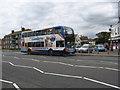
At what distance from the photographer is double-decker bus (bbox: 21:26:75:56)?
1859cm

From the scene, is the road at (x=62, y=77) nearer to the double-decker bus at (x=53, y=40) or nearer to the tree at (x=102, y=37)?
the double-decker bus at (x=53, y=40)

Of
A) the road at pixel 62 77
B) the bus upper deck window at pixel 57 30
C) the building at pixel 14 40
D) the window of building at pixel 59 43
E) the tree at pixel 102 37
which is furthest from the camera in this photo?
the tree at pixel 102 37

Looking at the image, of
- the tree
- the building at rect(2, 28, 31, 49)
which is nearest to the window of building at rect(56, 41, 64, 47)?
the building at rect(2, 28, 31, 49)

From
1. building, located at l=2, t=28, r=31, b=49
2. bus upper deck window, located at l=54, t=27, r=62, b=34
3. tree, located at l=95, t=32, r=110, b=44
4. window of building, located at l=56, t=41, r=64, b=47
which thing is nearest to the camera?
window of building, located at l=56, t=41, r=64, b=47

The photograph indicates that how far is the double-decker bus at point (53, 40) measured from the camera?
18591 millimetres

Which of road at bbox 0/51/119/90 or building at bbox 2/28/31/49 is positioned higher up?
building at bbox 2/28/31/49

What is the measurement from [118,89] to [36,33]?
18.9m

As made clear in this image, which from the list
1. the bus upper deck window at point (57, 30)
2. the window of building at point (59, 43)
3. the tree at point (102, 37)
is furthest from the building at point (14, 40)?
the window of building at point (59, 43)

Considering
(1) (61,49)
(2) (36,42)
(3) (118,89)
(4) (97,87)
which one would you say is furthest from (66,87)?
(2) (36,42)

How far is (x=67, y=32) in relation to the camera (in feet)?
62.3

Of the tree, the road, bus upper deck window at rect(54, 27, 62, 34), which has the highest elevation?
the tree

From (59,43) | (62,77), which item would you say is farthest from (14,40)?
(62,77)

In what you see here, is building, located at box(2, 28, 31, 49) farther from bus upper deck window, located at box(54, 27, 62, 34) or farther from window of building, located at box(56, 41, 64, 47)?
window of building, located at box(56, 41, 64, 47)

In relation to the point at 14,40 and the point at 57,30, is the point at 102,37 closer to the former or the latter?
the point at 14,40
